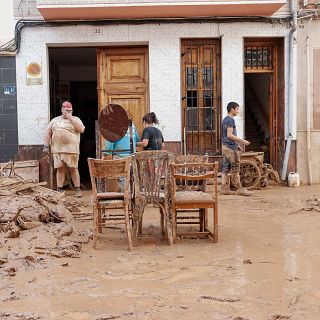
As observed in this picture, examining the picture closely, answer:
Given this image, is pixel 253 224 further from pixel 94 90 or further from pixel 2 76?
pixel 94 90

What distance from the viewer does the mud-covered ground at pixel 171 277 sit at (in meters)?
3.78

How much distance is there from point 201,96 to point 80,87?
6840mm

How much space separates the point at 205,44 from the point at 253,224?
5579mm

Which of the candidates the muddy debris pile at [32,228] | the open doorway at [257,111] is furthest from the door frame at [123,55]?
the muddy debris pile at [32,228]

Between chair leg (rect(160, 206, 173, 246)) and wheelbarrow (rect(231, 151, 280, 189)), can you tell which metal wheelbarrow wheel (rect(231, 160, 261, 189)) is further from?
chair leg (rect(160, 206, 173, 246))

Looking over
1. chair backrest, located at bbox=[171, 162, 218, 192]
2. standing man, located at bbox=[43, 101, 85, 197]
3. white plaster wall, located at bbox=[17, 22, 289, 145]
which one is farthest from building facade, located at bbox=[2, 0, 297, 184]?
chair backrest, located at bbox=[171, 162, 218, 192]

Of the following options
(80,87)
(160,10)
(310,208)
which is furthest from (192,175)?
(80,87)

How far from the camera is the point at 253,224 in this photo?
725 cm

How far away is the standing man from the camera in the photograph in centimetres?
1006

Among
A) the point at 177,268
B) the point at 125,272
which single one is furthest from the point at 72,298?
the point at 177,268

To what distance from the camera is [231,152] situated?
1025 cm

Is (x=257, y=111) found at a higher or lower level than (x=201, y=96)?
lower

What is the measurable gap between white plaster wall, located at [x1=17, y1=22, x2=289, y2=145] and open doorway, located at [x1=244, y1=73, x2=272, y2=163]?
8.51ft

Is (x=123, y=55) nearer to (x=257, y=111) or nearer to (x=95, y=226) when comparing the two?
(x=257, y=111)
